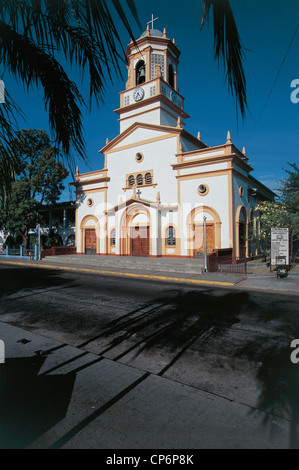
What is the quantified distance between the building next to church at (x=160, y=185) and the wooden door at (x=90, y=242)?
11 cm

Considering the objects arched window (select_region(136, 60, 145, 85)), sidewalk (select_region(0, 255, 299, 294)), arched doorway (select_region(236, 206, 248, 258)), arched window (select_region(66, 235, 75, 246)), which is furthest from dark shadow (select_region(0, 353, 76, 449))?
arched window (select_region(136, 60, 145, 85))

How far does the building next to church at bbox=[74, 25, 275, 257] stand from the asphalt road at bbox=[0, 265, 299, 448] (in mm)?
9826

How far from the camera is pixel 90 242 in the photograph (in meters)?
25.8

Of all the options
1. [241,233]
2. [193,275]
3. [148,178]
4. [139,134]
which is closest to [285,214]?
[241,233]

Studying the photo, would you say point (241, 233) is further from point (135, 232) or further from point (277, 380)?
point (277, 380)

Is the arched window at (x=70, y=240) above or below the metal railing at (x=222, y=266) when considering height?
above

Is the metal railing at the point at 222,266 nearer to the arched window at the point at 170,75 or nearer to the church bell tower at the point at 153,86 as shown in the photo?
the church bell tower at the point at 153,86

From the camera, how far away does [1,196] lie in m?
2.26

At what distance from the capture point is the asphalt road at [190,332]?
333 centimetres

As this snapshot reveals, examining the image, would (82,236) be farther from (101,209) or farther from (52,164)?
(52,164)

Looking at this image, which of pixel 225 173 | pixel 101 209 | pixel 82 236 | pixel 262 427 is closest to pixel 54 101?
pixel 262 427

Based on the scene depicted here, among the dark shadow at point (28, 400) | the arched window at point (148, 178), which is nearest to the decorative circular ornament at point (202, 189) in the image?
the arched window at point (148, 178)

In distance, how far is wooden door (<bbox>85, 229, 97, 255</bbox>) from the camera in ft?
83.9

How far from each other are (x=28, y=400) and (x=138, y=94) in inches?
1063
